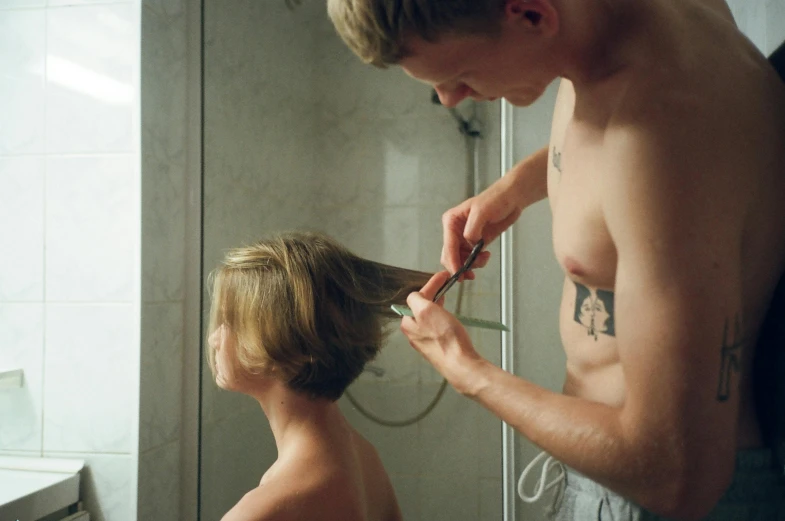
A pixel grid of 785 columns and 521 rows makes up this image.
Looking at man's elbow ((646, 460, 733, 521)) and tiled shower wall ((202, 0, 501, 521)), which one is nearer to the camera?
man's elbow ((646, 460, 733, 521))

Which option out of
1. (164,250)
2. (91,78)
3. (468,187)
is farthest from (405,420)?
(91,78)

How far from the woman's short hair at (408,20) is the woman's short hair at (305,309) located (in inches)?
13.6

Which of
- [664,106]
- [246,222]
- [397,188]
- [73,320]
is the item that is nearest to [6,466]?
[73,320]

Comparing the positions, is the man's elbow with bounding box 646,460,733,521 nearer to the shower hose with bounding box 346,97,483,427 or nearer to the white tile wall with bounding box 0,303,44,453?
the shower hose with bounding box 346,97,483,427

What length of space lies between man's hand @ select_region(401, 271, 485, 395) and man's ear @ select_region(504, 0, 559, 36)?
35cm

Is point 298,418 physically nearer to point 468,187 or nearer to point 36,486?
point 36,486

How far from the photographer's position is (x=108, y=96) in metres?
1.19

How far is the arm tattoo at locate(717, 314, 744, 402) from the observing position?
0.56 metres

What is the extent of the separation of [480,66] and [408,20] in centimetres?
10

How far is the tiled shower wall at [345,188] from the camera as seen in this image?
52.1 inches

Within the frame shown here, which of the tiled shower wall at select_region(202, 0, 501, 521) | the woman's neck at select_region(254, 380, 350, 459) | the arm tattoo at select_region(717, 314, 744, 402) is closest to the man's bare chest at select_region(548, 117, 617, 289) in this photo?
the arm tattoo at select_region(717, 314, 744, 402)

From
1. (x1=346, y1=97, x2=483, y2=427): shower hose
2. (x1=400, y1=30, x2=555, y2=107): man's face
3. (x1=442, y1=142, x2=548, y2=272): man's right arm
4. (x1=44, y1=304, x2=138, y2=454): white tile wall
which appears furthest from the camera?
(x1=346, y1=97, x2=483, y2=427): shower hose

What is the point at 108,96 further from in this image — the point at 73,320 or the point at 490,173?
the point at 490,173

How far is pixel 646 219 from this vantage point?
1.80 ft
